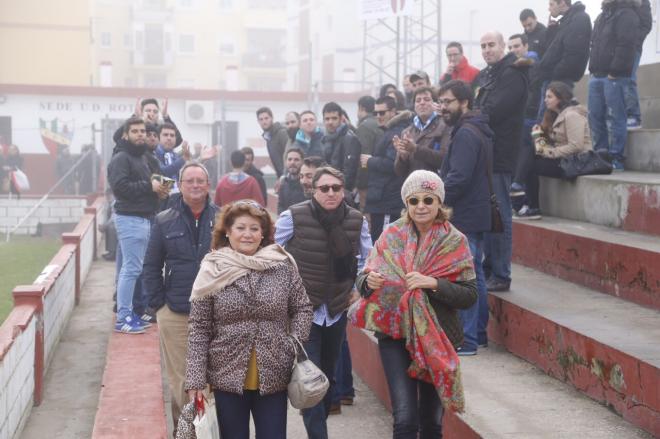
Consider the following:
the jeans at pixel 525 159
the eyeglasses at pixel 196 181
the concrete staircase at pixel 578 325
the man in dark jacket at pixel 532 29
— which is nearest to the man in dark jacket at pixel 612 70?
the concrete staircase at pixel 578 325

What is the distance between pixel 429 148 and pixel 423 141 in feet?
0.43

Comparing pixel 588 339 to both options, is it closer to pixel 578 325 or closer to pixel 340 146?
pixel 578 325

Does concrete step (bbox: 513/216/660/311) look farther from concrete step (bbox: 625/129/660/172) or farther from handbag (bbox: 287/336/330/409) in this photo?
handbag (bbox: 287/336/330/409)

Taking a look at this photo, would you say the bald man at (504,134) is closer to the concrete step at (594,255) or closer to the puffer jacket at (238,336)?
the concrete step at (594,255)

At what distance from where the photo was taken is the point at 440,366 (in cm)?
541

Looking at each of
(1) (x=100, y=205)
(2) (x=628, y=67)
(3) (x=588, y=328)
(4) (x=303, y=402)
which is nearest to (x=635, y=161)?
(2) (x=628, y=67)

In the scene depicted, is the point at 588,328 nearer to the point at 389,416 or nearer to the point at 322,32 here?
the point at 389,416

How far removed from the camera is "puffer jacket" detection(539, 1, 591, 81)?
10875mm

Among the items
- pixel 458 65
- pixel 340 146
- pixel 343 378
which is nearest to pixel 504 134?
pixel 343 378

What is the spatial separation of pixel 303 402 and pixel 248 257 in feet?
2.47

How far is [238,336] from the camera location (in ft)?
16.7

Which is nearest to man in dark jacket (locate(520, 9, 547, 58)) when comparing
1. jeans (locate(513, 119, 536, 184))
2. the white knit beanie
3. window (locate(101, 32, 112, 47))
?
jeans (locate(513, 119, 536, 184))

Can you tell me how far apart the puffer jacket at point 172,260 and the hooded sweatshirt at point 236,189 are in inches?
197

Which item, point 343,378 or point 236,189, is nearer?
point 343,378
